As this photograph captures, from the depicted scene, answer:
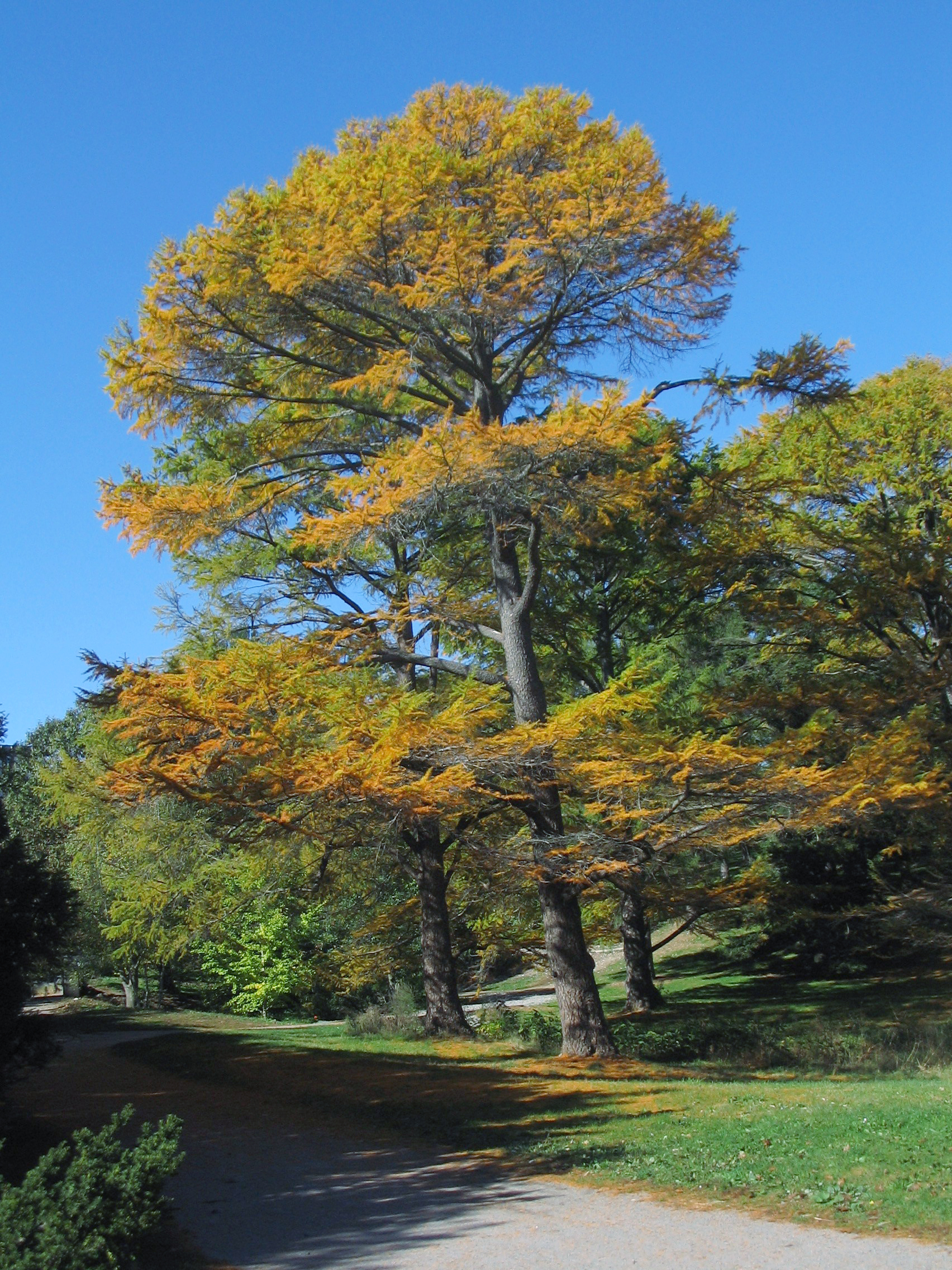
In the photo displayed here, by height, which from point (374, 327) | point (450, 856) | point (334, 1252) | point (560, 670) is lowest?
point (334, 1252)

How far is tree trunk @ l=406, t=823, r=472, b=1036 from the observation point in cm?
1648

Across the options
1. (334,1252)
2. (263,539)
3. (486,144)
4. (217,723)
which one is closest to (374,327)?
(486,144)

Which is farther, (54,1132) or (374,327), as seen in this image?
(374,327)

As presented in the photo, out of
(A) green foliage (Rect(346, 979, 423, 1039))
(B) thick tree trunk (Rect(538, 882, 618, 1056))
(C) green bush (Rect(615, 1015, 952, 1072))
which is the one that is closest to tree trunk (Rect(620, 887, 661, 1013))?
(C) green bush (Rect(615, 1015, 952, 1072))

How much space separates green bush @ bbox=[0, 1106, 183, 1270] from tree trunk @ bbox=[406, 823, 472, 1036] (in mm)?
10918

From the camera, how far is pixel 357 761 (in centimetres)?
1080

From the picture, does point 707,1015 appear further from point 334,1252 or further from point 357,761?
point 334,1252

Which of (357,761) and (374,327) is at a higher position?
(374,327)

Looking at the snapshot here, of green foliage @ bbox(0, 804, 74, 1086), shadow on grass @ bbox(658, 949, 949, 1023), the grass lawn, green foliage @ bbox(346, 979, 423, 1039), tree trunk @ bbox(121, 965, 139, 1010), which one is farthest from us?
tree trunk @ bbox(121, 965, 139, 1010)

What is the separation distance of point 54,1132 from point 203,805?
12.8 feet

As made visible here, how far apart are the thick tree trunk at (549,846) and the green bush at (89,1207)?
678cm

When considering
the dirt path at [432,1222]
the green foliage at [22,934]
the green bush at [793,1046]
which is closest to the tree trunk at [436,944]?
the green bush at [793,1046]

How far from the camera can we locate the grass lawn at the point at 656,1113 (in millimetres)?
6426

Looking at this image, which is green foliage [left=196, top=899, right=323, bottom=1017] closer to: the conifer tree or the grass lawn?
the grass lawn
